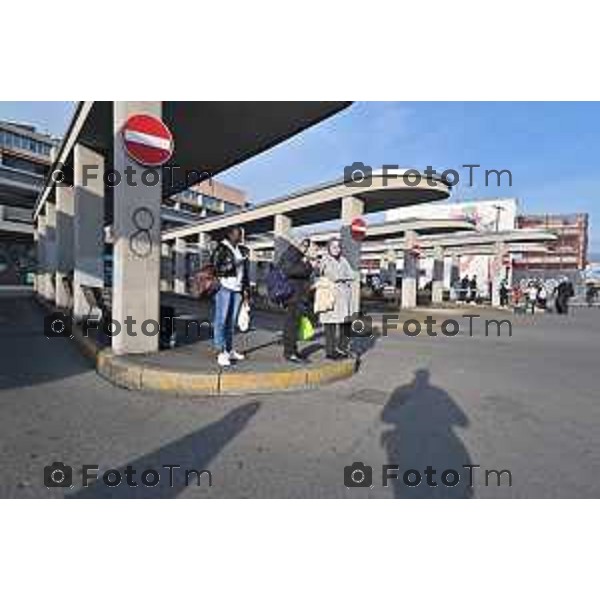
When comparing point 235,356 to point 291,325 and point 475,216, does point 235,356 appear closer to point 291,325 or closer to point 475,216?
point 291,325

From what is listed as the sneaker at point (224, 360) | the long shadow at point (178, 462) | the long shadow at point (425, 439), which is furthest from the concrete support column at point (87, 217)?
the long shadow at point (425, 439)

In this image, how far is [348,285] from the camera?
275 inches

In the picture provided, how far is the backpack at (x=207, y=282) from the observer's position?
603 centimetres

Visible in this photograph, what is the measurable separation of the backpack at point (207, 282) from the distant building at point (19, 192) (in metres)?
27.0

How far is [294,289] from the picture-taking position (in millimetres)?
6441

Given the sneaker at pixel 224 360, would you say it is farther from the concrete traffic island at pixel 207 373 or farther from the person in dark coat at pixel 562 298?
the person in dark coat at pixel 562 298

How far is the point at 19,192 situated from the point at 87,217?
23.3 m

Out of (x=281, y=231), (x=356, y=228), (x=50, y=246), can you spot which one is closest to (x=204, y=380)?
(x=356, y=228)

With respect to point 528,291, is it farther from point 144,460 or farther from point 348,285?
point 144,460

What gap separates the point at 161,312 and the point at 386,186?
9.45m

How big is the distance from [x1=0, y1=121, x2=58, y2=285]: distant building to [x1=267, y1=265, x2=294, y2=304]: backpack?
2734cm

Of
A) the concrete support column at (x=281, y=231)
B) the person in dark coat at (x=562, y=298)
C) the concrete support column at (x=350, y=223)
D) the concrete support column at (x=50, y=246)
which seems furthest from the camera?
the person in dark coat at (x=562, y=298)

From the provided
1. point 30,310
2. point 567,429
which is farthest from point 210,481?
point 30,310

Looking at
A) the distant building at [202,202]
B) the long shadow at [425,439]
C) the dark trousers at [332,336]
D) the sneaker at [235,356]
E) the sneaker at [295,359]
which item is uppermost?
the distant building at [202,202]
